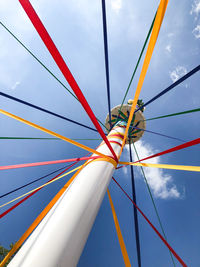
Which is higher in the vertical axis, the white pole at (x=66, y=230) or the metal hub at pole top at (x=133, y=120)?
the metal hub at pole top at (x=133, y=120)

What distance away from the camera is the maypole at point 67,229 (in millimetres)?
1381

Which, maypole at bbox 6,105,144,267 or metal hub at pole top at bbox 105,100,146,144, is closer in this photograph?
maypole at bbox 6,105,144,267

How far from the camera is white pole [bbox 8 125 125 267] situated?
138cm

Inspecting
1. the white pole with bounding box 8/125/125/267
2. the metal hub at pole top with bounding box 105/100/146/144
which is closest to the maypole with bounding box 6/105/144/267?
the white pole with bounding box 8/125/125/267

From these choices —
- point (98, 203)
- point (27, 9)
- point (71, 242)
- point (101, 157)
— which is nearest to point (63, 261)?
point (71, 242)

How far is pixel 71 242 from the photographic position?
1.53 meters

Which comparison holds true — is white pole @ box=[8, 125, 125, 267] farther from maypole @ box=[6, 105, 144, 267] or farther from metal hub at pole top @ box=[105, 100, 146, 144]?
metal hub at pole top @ box=[105, 100, 146, 144]

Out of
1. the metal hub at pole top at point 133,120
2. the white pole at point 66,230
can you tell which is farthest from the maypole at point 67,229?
the metal hub at pole top at point 133,120

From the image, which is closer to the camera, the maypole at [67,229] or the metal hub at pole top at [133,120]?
the maypole at [67,229]

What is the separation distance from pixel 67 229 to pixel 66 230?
14 millimetres

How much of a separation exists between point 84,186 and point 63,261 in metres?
0.86

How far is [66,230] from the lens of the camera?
5.19 ft

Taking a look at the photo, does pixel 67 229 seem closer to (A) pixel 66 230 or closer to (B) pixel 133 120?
(A) pixel 66 230

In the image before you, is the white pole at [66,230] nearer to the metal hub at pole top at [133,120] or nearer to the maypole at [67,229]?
the maypole at [67,229]
